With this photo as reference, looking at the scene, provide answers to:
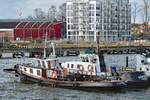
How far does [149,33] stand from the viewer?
185625 mm

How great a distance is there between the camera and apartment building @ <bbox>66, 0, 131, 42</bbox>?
577 feet

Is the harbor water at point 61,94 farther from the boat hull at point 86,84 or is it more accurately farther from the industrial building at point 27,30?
the industrial building at point 27,30

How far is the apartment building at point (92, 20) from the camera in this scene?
17588 cm

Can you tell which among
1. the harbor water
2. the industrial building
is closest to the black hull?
the harbor water

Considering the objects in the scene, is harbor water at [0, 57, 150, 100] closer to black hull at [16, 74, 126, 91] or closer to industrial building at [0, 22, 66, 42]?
black hull at [16, 74, 126, 91]

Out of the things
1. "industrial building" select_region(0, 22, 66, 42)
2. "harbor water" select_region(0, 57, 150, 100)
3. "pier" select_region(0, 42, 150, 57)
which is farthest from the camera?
"industrial building" select_region(0, 22, 66, 42)

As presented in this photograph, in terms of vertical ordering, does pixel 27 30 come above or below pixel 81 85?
above

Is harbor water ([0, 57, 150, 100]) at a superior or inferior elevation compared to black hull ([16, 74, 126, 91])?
inferior

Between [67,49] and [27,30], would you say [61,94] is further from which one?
[27,30]

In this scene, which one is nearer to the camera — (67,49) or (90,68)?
(90,68)

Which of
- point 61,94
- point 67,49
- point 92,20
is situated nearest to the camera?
point 61,94

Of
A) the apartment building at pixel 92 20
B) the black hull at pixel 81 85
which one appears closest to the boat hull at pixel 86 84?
the black hull at pixel 81 85

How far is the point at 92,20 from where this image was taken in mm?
178000

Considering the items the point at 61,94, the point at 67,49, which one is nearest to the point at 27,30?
the point at 67,49
